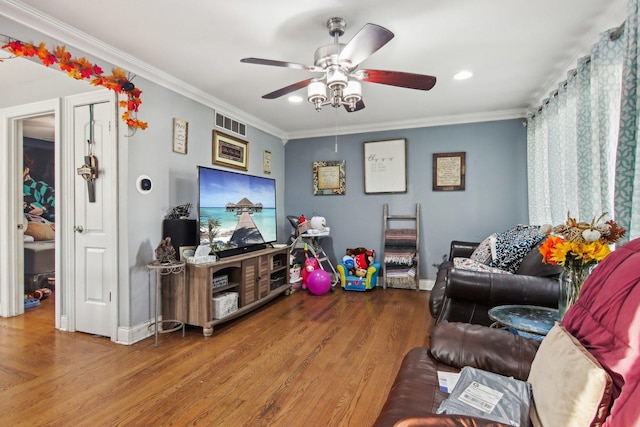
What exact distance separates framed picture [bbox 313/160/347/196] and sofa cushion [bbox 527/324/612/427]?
3945mm

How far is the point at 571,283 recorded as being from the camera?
1.65 meters

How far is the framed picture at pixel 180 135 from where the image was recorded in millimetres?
3141

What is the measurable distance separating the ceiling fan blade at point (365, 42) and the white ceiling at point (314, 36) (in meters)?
0.34

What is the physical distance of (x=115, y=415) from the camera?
177cm

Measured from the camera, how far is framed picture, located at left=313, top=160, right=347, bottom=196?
4.98 metres

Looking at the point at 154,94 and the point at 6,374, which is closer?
the point at 6,374

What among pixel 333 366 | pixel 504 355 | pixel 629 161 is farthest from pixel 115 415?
pixel 629 161

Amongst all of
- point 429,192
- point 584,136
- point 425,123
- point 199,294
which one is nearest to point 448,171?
point 429,192

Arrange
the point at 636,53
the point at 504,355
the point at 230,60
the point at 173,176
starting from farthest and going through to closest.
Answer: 1. the point at 173,176
2. the point at 230,60
3. the point at 636,53
4. the point at 504,355

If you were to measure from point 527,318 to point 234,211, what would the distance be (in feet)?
8.91

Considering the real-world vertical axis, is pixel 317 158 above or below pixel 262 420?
above

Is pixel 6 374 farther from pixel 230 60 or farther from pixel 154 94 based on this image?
pixel 230 60

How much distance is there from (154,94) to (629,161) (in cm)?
348

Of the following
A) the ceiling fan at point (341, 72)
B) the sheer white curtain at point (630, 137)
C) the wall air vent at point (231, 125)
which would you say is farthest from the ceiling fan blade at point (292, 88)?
the sheer white curtain at point (630, 137)
